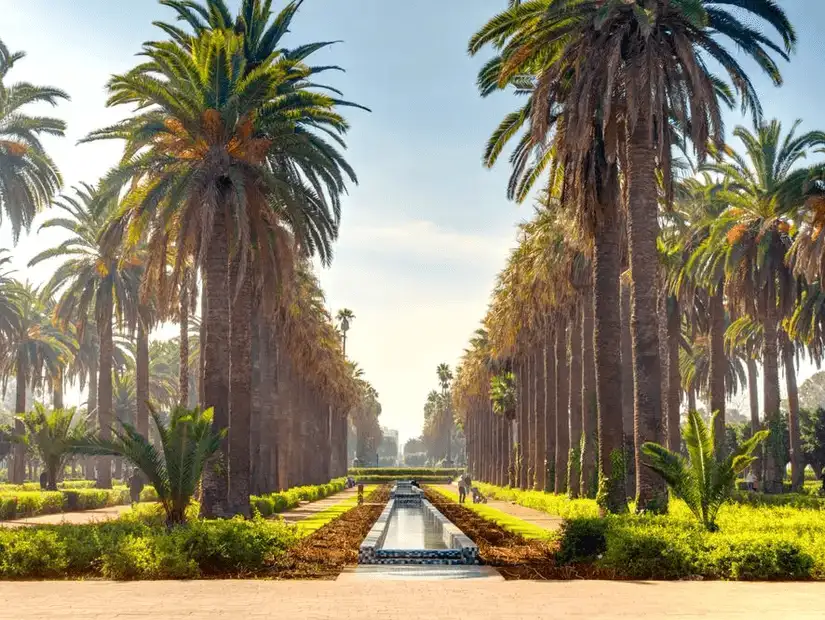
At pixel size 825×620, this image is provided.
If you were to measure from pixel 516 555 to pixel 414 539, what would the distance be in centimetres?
1053


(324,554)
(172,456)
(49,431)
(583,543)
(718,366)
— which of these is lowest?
(324,554)

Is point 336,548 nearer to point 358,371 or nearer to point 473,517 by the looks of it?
point 473,517

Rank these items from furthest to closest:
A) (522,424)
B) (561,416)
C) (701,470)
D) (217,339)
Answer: (522,424) < (561,416) < (217,339) < (701,470)

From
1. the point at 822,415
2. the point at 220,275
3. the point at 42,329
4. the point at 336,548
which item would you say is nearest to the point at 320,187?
the point at 220,275

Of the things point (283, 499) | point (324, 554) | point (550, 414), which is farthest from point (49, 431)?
point (324, 554)

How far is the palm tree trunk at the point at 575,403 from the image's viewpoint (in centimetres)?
4319

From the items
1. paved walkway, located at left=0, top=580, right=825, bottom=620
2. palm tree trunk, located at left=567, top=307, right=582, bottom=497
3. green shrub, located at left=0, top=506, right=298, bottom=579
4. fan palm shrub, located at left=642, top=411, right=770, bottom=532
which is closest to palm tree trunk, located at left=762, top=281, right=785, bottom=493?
palm tree trunk, located at left=567, top=307, right=582, bottom=497

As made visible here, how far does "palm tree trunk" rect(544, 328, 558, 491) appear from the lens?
4975cm

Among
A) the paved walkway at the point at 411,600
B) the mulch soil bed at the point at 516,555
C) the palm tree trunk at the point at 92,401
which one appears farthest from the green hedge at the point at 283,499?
the palm tree trunk at the point at 92,401

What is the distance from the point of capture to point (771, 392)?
1682 inches

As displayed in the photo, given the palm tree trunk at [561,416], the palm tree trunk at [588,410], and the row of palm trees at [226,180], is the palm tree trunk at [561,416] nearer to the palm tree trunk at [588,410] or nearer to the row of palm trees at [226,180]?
the palm tree trunk at [588,410]

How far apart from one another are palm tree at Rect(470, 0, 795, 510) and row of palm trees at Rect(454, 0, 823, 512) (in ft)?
0.15

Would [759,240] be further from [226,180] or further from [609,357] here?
[226,180]

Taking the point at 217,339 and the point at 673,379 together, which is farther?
the point at 673,379
